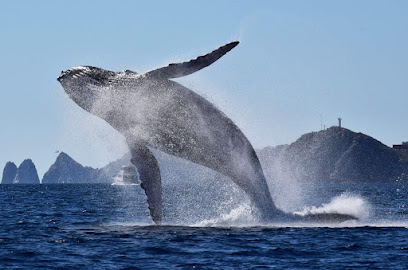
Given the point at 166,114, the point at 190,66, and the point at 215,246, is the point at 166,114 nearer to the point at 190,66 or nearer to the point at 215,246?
the point at 190,66

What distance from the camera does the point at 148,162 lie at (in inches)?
891

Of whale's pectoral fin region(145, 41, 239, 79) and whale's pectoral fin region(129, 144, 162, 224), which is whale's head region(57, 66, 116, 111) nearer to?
whale's pectoral fin region(145, 41, 239, 79)

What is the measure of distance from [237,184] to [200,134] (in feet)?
6.84

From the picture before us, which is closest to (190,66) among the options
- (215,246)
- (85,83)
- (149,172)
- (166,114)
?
(166,114)

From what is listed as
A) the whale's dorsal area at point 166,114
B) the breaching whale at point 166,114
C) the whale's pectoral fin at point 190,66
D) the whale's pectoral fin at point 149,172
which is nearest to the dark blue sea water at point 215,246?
the whale's pectoral fin at point 149,172

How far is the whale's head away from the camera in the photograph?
21047 millimetres

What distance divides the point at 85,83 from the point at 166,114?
95.6 inches

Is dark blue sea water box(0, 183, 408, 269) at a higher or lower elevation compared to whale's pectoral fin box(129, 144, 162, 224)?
lower

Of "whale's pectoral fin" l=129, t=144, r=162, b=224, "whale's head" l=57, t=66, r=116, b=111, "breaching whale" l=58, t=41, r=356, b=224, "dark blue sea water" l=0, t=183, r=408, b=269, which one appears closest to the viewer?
"dark blue sea water" l=0, t=183, r=408, b=269

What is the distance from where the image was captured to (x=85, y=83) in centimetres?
2112

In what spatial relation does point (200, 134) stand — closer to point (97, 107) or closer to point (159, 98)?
point (159, 98)

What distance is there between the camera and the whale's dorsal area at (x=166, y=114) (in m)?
21.3

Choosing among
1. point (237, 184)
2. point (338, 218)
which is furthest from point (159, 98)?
point (338, 218)

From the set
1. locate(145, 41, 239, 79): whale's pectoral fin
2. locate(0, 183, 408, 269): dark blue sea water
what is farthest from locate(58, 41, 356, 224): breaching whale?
locate(0, 183, 408, 269): dark blue sea water
